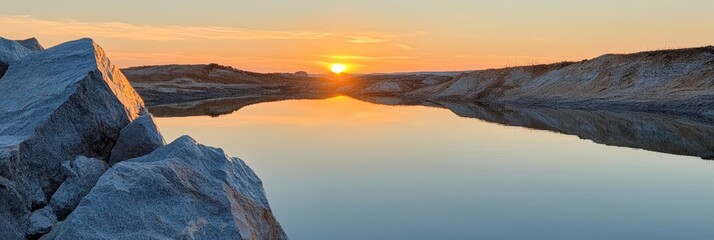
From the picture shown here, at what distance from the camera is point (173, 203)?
643 cm

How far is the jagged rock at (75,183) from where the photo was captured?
6.86 m

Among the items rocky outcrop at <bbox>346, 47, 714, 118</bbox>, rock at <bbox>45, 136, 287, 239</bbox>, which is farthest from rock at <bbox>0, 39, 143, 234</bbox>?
rocky outcrop at <bbox>346, 47, 714, 118</bbox>

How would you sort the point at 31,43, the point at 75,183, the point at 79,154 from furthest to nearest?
1. the point at 31,43
2. the point at 79,154
3. the point at 75,183

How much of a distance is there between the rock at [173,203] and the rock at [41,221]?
0.83 feet

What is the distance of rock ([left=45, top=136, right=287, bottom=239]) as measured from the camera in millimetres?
5793

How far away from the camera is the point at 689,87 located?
39.9 metres

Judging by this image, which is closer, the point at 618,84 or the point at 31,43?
the point at 31,43

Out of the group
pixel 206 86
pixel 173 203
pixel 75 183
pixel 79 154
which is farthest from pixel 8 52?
pixel 206 86

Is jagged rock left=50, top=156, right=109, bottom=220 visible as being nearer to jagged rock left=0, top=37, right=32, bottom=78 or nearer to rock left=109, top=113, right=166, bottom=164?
rock left=109, top=113, right=166, bottom=164

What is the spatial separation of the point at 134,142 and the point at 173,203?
7.51 ft

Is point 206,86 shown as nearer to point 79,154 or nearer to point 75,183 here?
point 79,154

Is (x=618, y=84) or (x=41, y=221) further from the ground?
(x=618, y=84)

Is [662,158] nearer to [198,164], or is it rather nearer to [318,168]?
[318,168]

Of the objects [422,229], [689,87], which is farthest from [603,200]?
[689,87]
